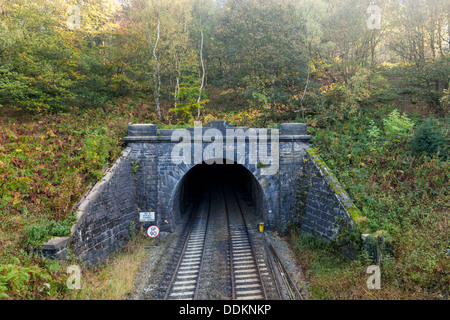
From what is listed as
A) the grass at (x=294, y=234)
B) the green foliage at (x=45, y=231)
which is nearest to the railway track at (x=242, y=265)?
the grass at (x=294, y=234)

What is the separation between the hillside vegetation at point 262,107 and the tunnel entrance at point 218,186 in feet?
12.7

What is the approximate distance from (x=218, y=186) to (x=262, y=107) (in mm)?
9967

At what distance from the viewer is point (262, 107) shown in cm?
1750

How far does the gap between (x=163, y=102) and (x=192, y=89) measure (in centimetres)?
417

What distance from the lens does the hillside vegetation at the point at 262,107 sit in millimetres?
7426

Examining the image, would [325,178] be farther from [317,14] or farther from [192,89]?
[317,14]

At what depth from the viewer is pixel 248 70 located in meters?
18.1

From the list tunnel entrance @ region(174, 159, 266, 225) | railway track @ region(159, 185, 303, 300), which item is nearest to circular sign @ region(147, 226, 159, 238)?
railway track @ region(159, 185, 303, 300)

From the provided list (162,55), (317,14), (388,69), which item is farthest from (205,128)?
(388,69)

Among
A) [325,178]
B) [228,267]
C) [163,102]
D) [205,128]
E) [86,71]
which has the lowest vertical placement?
[228,267]

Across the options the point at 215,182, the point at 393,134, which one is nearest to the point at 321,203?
the point at 393,134

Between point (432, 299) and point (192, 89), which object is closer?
point (432, 299)

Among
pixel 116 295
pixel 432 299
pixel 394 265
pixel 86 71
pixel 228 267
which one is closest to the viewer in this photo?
pixel 432 299

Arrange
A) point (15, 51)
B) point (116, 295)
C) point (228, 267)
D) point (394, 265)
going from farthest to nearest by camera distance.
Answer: point (15, 51), point (228, 267), point (116, 295), point (394, 265)
